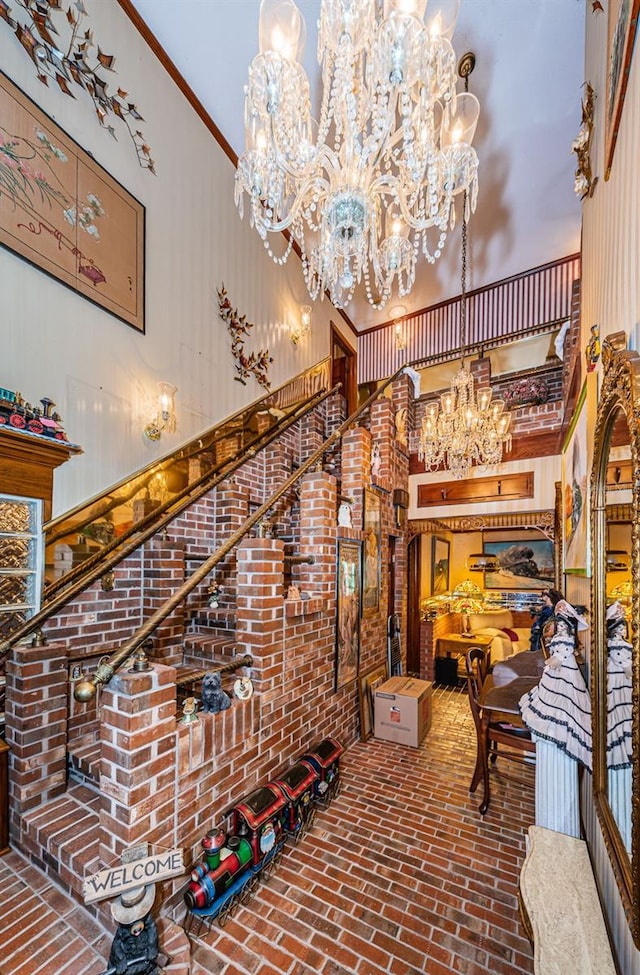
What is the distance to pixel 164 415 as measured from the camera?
3262 mm

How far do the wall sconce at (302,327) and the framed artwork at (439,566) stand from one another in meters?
4.54

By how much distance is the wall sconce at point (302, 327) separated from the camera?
5266 mm

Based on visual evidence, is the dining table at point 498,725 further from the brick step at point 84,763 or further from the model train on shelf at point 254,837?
the brick step at point 84,763

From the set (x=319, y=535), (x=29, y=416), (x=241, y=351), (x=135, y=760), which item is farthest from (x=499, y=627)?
(x=29, y=416)

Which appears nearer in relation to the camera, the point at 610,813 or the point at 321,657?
the point at 610,813

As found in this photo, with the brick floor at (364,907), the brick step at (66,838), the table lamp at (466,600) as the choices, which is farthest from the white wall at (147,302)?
the table lamp at (466,600)

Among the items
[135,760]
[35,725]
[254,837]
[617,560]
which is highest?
[617,560]

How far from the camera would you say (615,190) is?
1.44m

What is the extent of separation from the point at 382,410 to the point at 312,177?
2.62 m

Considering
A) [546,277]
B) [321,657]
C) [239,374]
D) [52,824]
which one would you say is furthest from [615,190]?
[546,277]

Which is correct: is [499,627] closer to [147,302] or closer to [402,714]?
[402,714]

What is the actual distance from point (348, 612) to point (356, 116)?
3.37m

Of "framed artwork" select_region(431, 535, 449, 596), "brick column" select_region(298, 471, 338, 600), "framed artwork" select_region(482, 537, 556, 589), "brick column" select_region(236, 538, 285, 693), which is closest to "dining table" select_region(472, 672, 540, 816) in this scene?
"brick column" select_region(298, 471, 338, 600)

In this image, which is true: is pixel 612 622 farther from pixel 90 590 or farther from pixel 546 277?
pixel 546 277
